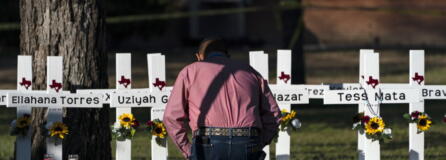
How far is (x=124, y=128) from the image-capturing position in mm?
7348

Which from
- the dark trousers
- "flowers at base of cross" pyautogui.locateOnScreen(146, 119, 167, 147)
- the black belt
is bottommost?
the dark trousers

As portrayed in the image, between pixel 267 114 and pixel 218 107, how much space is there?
40cm

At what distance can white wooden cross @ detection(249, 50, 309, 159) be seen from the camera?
7.55 meters

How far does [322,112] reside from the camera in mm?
15914

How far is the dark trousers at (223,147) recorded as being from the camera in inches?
227

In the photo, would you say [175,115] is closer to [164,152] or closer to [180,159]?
[164,152]

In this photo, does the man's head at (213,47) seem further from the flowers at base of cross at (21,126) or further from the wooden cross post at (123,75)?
the flowers at base of cross at (21,126)

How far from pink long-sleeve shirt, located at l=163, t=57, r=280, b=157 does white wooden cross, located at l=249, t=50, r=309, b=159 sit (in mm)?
1550

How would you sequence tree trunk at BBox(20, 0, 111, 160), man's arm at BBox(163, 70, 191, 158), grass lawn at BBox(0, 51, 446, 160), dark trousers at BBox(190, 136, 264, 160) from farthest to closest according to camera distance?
grass lawn at BBox(0, 51, 446, 160) → tree trunk at BBox(20, 0, 111, 160) → man's arm at BBox(163, 70, 191, 158) → dark trousers at BBox(190, 136, 264, 160)

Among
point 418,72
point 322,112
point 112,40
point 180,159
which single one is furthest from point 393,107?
point 112,40

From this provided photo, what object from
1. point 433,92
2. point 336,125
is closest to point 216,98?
point 433,92

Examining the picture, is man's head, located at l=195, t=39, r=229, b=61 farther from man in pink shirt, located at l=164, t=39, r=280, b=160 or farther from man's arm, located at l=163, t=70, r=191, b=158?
man's arm, located at l=163, t=70, r=191, b=158

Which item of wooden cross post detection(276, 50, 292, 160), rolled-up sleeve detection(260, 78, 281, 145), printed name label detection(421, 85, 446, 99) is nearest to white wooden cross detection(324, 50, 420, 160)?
printed name label detection(421, 85, 446, 99)

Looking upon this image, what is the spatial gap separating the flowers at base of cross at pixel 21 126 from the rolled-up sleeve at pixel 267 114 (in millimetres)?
A: 2249
